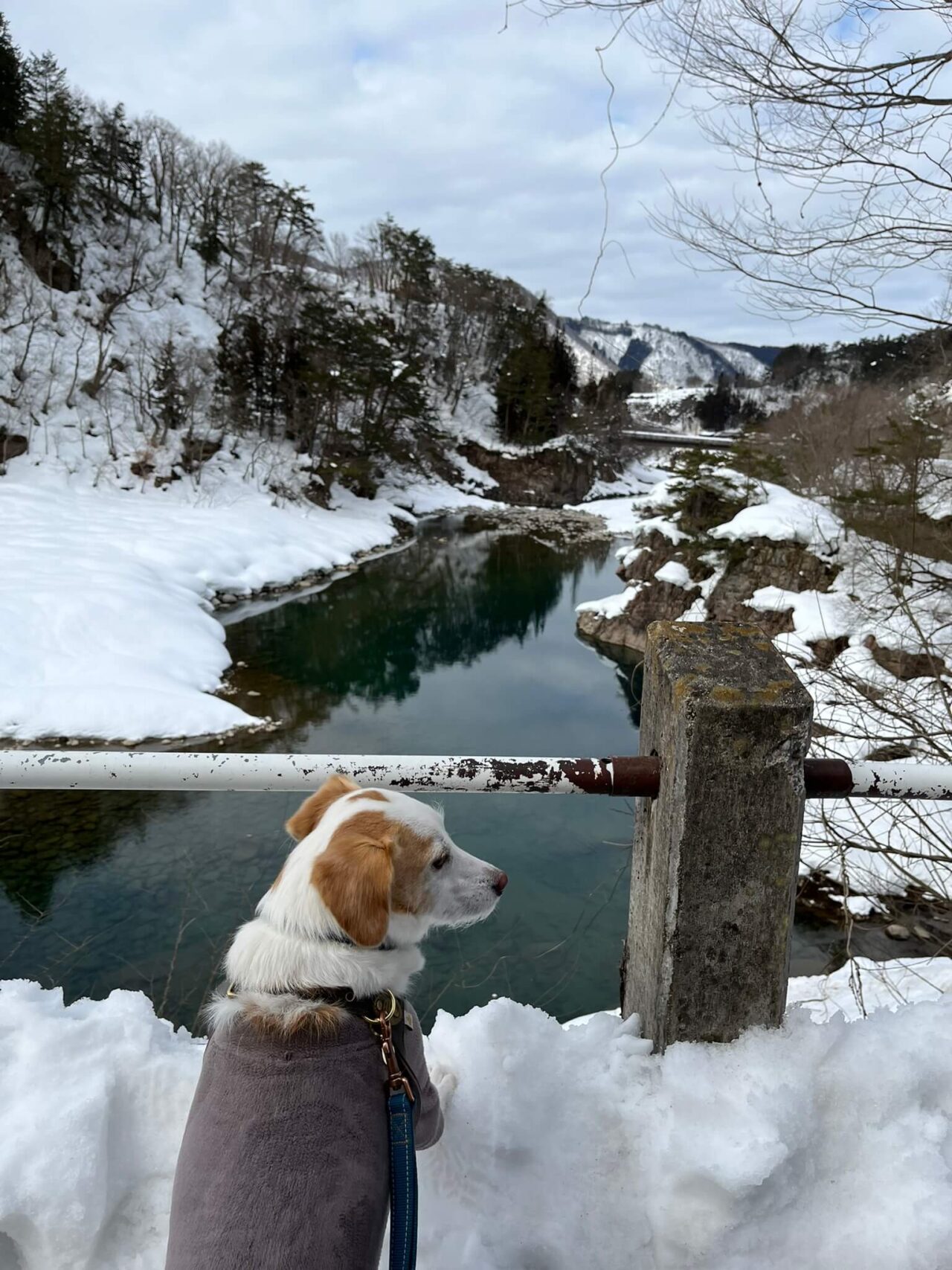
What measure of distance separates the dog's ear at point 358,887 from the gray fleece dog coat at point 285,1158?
0.58ft

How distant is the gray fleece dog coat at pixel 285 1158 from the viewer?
1.15m

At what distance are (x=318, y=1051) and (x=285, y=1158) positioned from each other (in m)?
0.18

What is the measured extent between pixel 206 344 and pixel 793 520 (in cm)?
2693

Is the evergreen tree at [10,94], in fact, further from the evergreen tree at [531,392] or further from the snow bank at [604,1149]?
the snow bank at [604,1149]

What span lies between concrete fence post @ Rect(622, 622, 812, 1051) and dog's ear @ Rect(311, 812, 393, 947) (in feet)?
2.10

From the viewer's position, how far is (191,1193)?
1208 millimetres

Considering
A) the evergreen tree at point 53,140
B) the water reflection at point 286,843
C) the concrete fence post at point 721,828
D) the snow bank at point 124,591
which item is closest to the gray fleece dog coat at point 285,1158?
the concrete fence post at point 721,828

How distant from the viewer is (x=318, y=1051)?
137 cm

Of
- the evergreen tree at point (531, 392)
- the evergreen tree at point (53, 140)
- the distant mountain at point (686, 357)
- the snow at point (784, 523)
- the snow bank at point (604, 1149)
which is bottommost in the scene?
the snow bank at point (604, 1149)

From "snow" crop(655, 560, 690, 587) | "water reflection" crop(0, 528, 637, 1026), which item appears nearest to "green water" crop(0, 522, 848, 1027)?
"water reflection" crop(0, 528, 637, 1026)

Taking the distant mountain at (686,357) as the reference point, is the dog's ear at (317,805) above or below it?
below

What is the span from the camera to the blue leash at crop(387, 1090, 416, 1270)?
4.19 feet

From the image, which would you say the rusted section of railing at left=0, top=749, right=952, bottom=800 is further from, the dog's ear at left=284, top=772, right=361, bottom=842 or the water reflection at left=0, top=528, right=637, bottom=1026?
the water reflection at left=0, top=528, right=637, bottom=1026

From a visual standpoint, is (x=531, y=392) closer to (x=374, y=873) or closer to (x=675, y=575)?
(x=675, y=575)
